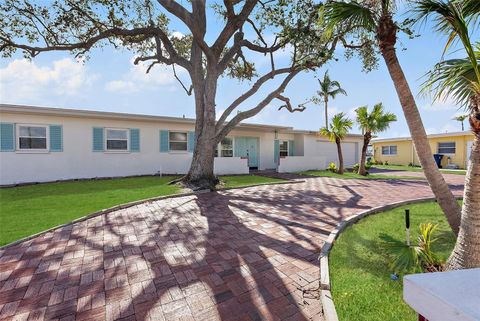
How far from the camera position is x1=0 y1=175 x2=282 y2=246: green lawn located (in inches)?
205

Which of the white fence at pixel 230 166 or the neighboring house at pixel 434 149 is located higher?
the neighboring house at pixel 434 149

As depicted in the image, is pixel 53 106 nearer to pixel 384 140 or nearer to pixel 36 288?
pixel 36 288

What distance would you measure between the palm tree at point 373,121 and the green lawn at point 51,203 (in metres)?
12.1

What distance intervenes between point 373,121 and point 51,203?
16.6m

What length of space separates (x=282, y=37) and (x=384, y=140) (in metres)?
23.7

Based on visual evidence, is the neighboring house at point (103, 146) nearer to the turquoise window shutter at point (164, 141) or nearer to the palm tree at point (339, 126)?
the turquoise window shutter at point (164, 141)

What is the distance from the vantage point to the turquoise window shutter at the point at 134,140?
13430 mm

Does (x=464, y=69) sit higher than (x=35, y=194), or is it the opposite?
(x=464, y=69)

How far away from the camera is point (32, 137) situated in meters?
11.2

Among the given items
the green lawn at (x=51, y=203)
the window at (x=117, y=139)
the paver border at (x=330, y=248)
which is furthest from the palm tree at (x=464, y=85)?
the window at (x=117, y=139)

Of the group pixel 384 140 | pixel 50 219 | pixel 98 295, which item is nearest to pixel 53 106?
pixel 50 219

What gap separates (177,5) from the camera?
888 cm

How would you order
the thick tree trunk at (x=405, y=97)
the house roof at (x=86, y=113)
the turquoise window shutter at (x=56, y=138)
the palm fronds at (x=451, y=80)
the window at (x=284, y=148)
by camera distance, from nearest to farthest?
the palm fronds at (x=451, y=80), the thick tree trunk at (x=405, y=97), the house roof at (x=86, y=113), the turquoise window shutter at (x=56, y=138), the window at (x=284, y=148)

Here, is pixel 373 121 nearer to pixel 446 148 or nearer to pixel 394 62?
pixel 394 62
